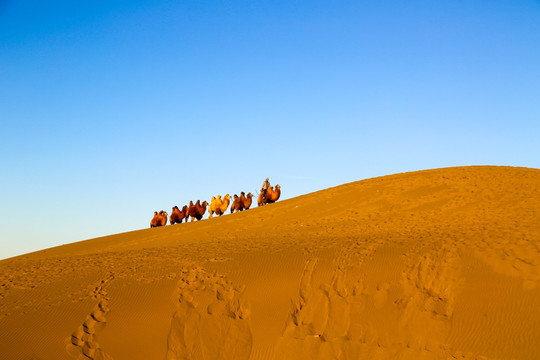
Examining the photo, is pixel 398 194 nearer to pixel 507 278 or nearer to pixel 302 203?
pixel 302 203

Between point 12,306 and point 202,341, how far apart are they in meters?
4.77

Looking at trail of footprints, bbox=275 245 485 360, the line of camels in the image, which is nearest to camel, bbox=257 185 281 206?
the line of camels

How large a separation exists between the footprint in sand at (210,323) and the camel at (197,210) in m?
17.4

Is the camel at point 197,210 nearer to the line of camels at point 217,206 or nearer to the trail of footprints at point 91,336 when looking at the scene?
the line of camels at point 217,206

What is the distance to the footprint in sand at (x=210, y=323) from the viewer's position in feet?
33.4

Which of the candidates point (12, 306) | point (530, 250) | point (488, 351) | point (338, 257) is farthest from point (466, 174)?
point (12, 306)

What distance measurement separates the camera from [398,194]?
872 inches

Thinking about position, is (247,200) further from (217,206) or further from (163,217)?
(163,217)

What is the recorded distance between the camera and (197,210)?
95.9 feet

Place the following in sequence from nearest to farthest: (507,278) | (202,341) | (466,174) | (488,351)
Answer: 1. (488,351)
2. (202,341)
3. (507,278)
4. (466,174)

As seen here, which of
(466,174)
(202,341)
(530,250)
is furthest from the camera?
(466,174)

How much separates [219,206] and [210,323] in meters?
19.0

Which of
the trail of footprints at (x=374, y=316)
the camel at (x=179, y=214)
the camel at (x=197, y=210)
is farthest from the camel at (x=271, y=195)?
the trail of footprints at (x=374, y=316)

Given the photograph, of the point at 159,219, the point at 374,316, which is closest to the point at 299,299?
the point at 374,316
